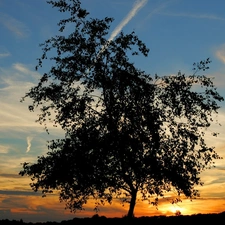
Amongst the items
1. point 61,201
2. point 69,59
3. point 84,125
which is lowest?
point 61,201

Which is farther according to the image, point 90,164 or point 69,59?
point 69,59

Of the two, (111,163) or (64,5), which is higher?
(64,5)

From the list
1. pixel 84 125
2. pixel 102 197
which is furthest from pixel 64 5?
pixel 102 197

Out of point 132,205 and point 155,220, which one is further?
point 132,205

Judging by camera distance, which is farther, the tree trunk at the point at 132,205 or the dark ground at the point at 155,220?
the tree trunk at the point at 132,205

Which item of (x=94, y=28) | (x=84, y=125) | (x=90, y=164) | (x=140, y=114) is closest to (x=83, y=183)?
(x=90, y=164)

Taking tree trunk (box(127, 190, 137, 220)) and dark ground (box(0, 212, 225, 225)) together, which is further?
tree trunk (box(127, 190, 137, 220))

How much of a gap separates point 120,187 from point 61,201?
523 cm

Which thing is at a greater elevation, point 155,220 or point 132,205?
point 132,205

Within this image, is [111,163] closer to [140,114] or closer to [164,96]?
[140,114]

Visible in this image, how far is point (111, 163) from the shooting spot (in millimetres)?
37906

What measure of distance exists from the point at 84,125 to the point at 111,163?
12.5ft

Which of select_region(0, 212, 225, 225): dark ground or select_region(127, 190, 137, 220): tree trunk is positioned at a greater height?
select_region(127, 190, 137, 220): tree trunk

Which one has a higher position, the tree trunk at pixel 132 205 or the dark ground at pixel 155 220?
the tree trunk at pixel 132 205
